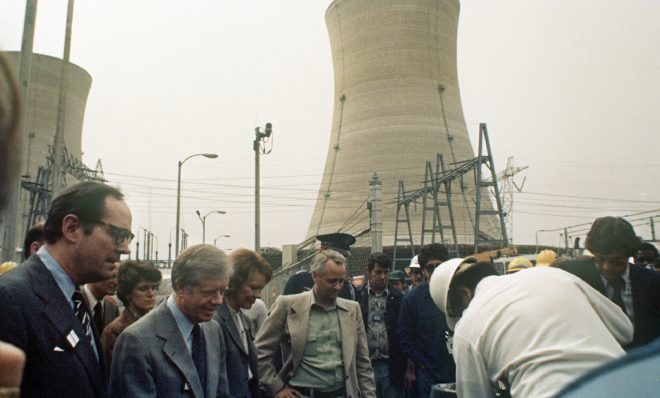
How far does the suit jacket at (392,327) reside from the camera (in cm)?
432

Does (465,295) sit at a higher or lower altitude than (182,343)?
higher

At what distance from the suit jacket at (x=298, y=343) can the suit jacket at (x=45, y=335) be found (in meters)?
1.56

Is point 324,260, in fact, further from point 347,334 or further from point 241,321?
point 241,321

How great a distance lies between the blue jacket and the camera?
3.81 m

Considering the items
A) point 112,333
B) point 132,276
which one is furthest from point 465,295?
point 132,276

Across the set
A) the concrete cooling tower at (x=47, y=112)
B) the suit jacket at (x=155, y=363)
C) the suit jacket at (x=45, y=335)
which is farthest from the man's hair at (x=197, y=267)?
the concrete cooling tower at (x=47, y=112)

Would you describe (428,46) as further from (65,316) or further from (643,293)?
(65,316)

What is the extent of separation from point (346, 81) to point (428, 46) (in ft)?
10.2

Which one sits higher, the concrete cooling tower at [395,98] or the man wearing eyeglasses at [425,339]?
the concrete cooling tower at [395,98]

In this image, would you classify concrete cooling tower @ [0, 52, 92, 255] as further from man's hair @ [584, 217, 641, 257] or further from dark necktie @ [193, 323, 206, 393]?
man's hair @ [584, 217, 641, 257]

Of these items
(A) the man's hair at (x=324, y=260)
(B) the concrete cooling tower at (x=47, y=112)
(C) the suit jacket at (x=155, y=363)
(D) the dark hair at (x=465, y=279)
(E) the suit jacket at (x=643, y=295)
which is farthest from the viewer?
(B) the concrete cooling tower at (x=47, y=112)

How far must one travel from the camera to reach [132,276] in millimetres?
3107

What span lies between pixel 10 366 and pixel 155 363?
4.73 feet

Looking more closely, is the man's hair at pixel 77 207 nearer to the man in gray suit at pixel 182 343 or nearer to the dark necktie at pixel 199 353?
the man in gray suit at pixel 182 343
